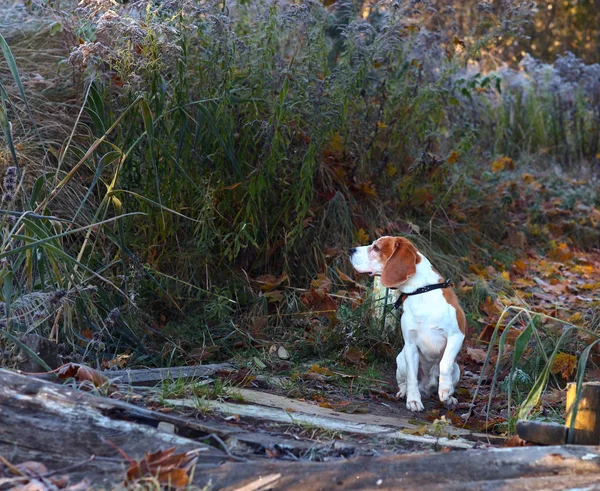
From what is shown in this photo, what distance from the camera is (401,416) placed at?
12.8 ft

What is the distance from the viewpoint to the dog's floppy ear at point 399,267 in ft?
13.8

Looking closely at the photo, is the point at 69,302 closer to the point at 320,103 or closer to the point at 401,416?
the point at 401,416

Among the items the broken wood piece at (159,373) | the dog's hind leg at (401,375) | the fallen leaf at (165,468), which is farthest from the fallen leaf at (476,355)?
the fallen leaf at (165,468)

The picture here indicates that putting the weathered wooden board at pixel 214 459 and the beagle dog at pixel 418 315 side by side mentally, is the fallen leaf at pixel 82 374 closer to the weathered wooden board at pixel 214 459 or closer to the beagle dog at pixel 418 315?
the weathered wooden board at pixel 214 459

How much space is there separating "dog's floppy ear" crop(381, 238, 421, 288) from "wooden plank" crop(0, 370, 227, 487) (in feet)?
6.27

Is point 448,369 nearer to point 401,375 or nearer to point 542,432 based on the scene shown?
point 401,375

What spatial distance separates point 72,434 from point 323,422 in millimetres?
1046

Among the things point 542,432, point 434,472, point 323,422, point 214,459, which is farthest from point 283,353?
point 434,472

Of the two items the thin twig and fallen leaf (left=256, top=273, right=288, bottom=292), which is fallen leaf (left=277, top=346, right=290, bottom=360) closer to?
fallen leaf (left=256, top=273, right=288, bottom=292)

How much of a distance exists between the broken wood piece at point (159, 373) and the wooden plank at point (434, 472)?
1128 millimetres


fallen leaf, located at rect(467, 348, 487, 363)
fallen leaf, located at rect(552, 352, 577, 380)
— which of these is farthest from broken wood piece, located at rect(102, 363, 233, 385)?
fallen leaf, located at rect(552, 352, 577, 380)

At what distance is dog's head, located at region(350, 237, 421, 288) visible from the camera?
166 inches

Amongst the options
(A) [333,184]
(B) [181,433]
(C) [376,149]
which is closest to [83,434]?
(B) [181,433]

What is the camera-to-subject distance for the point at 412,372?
407 centimetres
